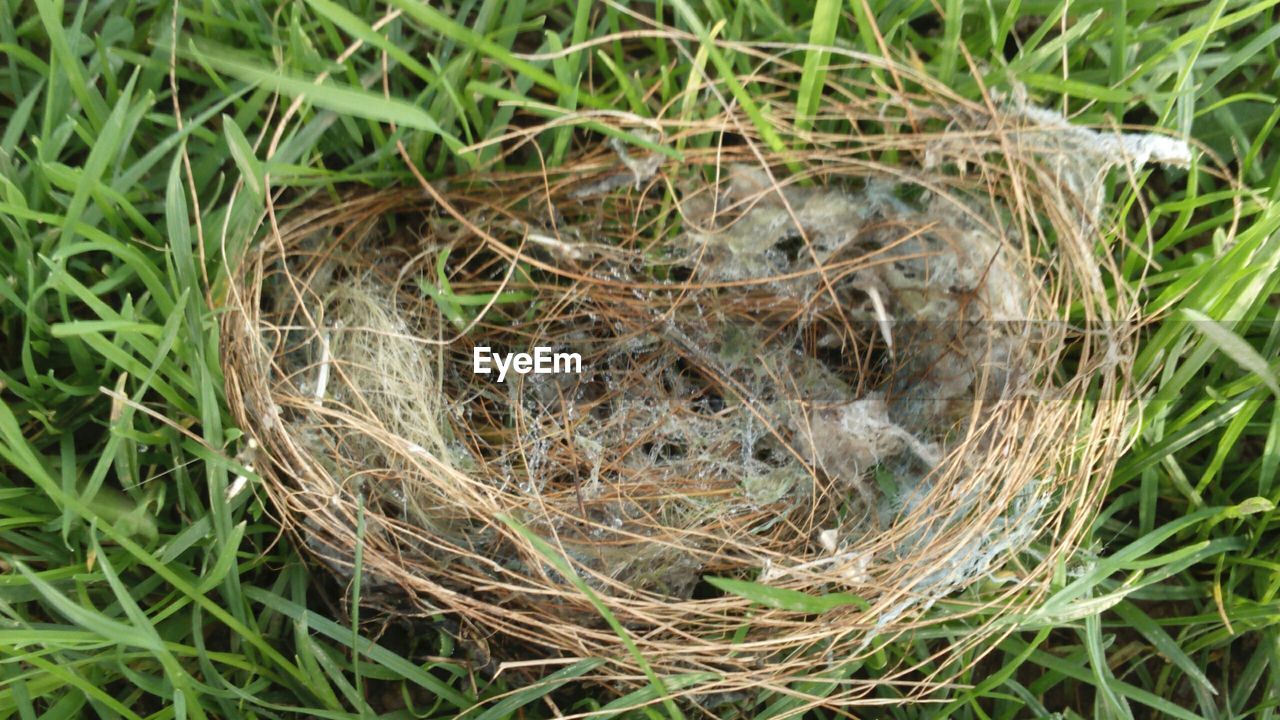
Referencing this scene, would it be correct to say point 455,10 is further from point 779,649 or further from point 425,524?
point 779,649

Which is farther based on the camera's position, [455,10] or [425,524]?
[455,10]

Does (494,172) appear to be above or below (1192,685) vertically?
above

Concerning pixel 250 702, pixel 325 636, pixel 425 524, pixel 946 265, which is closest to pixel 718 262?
pixel 946 265
